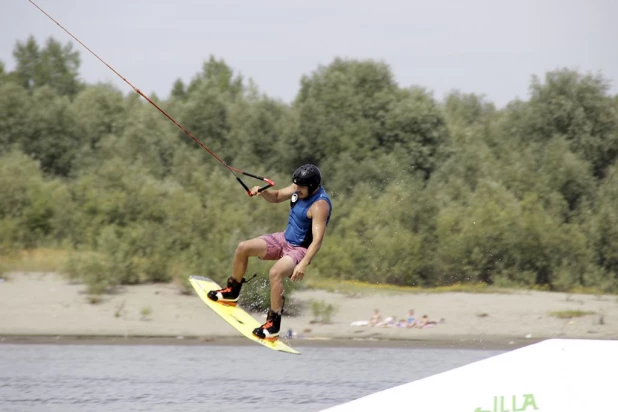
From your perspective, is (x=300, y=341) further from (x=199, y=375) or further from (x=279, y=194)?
(x=279, y=194)

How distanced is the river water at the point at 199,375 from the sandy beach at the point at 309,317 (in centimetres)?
90

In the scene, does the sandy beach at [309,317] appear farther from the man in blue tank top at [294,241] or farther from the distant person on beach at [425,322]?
the man in blue tank top at [294,241]

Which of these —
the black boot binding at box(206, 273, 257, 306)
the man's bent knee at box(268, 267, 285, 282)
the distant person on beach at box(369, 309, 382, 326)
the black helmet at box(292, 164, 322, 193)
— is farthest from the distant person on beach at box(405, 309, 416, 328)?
the black helmet at box(292, 164, 322, 193)

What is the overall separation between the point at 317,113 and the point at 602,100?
8.48 m

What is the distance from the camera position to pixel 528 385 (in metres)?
6.34

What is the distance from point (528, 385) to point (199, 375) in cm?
924

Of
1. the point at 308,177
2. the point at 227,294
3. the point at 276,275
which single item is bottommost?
the point at 227,294

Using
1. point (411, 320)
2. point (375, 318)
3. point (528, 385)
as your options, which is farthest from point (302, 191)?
point (411, 320)

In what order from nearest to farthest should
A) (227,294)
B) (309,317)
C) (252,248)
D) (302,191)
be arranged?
(302,191), (252,248), (227,294), (309,317)

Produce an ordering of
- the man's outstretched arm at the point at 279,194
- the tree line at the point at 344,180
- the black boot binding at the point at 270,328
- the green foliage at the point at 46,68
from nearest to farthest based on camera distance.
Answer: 1. the black boot binding at the point at 270,328
2. the man's outstretched arm at the point at 279,194
3. the tree line at the point at 344,180
4. the green foliage at the point at 46,68

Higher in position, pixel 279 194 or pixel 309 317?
pixel 279 194

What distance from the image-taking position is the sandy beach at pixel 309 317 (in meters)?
19.8

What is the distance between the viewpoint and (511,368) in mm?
6363

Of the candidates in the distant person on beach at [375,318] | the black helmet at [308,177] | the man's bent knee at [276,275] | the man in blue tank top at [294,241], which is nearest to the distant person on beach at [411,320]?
the distant person on beach at [375,318]
